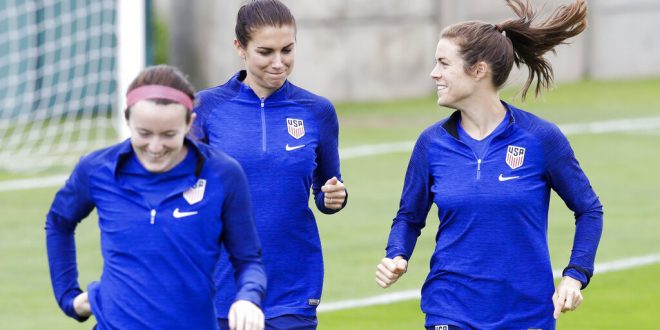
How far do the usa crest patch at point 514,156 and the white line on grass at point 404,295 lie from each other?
344cm

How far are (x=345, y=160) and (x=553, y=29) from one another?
1029 cm

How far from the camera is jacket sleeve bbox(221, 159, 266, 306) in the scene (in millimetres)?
5082

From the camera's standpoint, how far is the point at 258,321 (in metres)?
4.86

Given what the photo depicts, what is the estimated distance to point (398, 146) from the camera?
17.8 meters

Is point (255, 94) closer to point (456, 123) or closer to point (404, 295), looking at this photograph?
point (456, 123)

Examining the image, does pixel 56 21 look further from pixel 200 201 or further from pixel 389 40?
pixel 200 201

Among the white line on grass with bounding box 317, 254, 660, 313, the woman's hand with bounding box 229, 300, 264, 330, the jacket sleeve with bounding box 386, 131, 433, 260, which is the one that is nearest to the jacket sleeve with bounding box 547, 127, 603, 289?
the jacket sleeve with bounding box 386, 131, 433, 260

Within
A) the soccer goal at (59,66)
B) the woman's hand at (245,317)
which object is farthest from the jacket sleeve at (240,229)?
the soccer goal at (59,66)

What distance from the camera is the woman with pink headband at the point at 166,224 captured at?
503 centimetres

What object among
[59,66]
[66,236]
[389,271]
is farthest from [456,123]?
[59,66]

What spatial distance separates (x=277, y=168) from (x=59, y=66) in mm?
14555

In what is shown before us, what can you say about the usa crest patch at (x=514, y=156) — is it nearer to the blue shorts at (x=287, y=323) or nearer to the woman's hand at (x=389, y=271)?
the woman's hand at (x=389, y=271)

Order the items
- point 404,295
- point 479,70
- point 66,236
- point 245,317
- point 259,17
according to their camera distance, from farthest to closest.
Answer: point 404,295
point 259,17
point 479,70
point 66,236
point 245,317

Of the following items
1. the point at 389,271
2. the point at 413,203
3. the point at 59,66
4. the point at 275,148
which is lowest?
the point at 59,66
